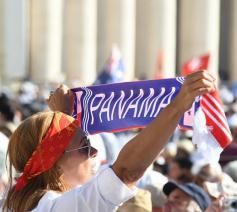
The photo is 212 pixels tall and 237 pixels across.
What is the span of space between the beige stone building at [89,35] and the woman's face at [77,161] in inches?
1315

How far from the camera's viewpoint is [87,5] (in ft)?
133

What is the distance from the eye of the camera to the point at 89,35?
40.5 m

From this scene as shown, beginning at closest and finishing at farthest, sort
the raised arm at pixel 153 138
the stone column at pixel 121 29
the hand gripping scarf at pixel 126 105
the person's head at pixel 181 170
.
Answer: the raised arm at pixel 153 138 → the hand gripping scarf at pixel 126 105 → the person's head at pixel 181 170 → the stone column at pixel 121 29

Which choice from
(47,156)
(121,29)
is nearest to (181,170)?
(47,156)

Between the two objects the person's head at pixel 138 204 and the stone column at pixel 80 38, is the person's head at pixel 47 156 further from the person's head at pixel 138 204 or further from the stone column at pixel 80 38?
the stone column at pixel 80 38

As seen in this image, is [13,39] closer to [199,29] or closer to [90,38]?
[90,38]

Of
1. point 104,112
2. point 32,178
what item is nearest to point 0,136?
point 104,112

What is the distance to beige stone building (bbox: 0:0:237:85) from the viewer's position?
40.0 metres

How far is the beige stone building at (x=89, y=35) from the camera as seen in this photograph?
40.0 metres

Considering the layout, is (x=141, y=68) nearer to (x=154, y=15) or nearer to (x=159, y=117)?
(x=154, y=15)

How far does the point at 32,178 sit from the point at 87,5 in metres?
36.4

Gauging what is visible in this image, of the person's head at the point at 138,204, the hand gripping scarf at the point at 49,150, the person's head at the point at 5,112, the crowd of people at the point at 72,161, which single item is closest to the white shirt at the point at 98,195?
the crowd of people at the point at 72,161

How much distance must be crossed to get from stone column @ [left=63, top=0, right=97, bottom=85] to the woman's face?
116 feet

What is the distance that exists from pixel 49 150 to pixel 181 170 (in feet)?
20.3
